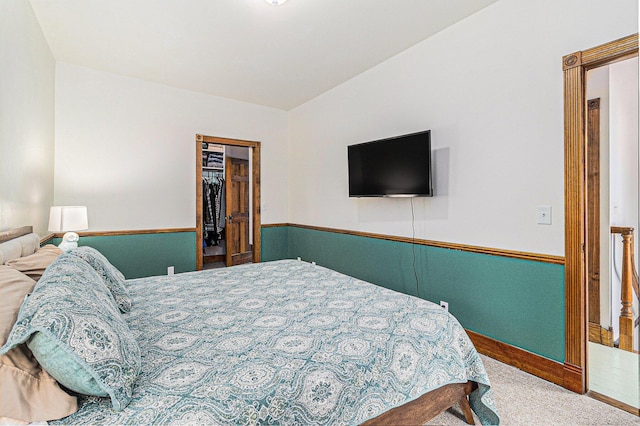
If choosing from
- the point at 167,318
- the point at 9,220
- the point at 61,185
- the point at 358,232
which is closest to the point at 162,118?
the point at 61,185

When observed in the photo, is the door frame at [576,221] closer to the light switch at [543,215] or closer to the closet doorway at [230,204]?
the light switch at [543,215]

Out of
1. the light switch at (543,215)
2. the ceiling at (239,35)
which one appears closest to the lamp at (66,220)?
the ceiling at (239,35)

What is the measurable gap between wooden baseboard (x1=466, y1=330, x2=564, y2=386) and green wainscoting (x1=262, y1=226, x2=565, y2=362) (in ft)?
0.13

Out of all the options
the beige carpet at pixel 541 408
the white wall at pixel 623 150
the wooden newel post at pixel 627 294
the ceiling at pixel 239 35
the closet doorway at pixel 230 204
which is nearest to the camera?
the beige carpet at pixel 541 408

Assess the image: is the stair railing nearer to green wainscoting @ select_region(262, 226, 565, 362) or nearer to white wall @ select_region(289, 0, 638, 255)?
green wainscoting @ select_region(262, 226, 565, 362)

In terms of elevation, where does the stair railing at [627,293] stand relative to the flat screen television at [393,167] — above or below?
below

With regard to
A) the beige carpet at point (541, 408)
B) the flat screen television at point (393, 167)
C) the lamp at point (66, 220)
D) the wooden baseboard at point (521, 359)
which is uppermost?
the flat screen television at point (393, 167)

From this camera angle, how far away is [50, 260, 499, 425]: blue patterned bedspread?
1054 millimetres

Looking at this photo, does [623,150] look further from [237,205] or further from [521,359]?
[237,205]

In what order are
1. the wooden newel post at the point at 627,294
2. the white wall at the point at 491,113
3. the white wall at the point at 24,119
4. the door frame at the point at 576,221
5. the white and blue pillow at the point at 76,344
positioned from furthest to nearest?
the wooden newel post at the point at 627,294 < the white wall at the point at 491,113 < the door frame at the point at 576,221 < the white wall at the point at 24,119 < the white and blue pillow at the point at 76,344

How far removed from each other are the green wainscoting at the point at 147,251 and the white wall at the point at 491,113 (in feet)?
8.07

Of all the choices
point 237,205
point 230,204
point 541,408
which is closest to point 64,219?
point 230,204

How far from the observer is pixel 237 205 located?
5.99 metres

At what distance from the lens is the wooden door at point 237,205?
5.86 metres
